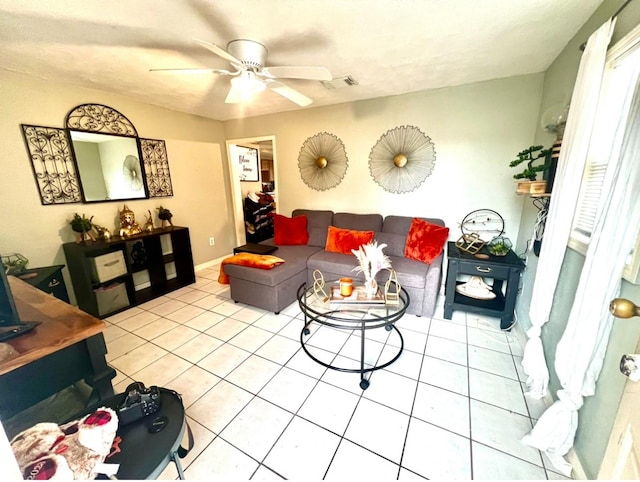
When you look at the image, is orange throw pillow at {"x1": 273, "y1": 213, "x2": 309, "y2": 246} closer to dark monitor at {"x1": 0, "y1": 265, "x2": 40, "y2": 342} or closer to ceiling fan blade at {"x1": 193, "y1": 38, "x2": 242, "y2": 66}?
ceiling fan blade at {"x1": 193, "y1": 38, "x2": 242, "y2": 66}

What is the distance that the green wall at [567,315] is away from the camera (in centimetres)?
99

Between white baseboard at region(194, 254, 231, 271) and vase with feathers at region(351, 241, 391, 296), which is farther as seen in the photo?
white baseboard at region(194, 254, 231, 271)

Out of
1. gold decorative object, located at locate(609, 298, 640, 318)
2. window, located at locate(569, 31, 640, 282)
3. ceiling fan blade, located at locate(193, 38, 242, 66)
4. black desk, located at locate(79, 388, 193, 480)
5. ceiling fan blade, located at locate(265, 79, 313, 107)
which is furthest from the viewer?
ceiling fan blade, located at locate(265, 79, 313, 107)

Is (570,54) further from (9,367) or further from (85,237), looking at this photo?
(85,237)

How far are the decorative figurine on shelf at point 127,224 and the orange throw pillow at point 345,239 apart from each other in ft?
7.63

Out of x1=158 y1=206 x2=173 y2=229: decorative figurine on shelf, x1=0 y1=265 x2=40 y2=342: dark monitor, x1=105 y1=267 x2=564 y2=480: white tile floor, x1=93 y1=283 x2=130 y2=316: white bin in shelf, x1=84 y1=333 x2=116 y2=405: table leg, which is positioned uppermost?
x1=158 y1=206 x2=173 y2=229: decorative figurine on shelf

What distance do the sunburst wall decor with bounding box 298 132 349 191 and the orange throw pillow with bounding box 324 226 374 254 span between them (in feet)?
2.62

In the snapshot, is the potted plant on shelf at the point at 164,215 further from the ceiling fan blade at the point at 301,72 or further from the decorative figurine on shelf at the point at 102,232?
the ceiling fan blade at the point at 301,72

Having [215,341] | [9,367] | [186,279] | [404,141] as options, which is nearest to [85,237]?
[186,279]

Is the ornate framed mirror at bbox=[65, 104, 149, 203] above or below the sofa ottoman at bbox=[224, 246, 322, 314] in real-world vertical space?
above

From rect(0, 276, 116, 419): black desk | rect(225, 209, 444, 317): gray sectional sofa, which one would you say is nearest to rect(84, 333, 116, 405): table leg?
rect(0, 276, 116, 419): black desk

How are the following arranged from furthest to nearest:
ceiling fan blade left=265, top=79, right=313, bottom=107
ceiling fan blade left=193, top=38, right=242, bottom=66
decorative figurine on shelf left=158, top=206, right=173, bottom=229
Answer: decorative figurine on shelf left=158, top=206, right=173, bottom=229, ceiling fan blade left=265, top=79, right=313, bottom=107, ceiling fan blade left=193, top=38, right=242, bottom=66

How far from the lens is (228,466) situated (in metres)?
1.24

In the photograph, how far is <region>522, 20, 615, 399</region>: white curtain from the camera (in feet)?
4.14
